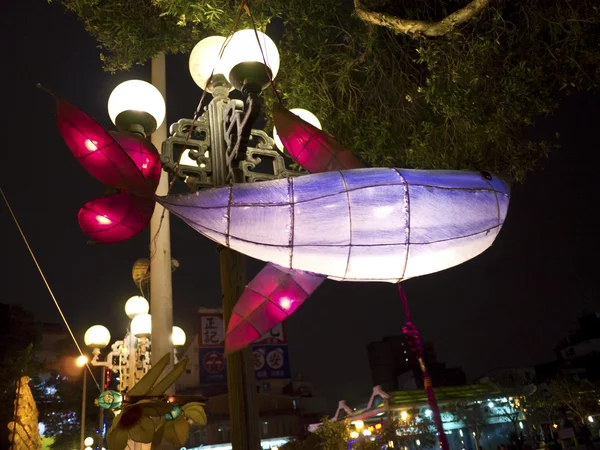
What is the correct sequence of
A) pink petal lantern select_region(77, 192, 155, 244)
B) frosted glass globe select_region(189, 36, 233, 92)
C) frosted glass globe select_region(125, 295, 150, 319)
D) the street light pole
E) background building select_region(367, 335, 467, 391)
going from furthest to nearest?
background building select_region(367, 335, 467, 391)
frosted glass globe select_region(125, 295, 150, 319)
the street light pole
frosted glass globe select_region(189, 36, 233, 92)
pink petal lantern select_region(77, 192, 155, 244)

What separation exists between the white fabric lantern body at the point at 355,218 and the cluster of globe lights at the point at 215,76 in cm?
107

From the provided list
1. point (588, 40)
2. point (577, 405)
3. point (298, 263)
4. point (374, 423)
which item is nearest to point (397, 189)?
point (298, 263)

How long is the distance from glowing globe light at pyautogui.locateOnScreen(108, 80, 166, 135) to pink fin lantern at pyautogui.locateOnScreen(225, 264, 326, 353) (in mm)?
1748

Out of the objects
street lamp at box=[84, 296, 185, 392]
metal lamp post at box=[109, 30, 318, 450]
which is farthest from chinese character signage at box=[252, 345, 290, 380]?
metal lamp post at box=[109, 30, 318, 450]

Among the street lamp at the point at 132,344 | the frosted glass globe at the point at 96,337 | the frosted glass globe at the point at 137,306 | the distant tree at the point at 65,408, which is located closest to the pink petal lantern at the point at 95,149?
the street lamp at the point at 132,344

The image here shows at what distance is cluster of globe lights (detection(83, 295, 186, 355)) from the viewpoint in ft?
27.2

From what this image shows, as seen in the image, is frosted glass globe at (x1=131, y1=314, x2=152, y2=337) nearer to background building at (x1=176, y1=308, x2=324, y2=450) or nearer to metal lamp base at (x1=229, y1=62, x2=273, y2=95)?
background building at (x1=176, y1=308, x2=324, y2=450)

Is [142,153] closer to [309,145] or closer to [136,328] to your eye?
[309,145]

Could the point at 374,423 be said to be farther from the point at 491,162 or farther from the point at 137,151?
the point at 137,151

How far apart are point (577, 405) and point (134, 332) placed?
78.3 feet

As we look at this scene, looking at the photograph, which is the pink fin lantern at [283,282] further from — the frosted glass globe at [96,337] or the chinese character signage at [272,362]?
the chinese character signage at [272,362]

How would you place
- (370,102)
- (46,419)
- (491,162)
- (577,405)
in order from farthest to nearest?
(46,419) → (577,405) → (370,102) → (491,162)

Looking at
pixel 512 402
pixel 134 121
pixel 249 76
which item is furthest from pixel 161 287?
pixel 512 402

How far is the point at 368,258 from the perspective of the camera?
2799mm
